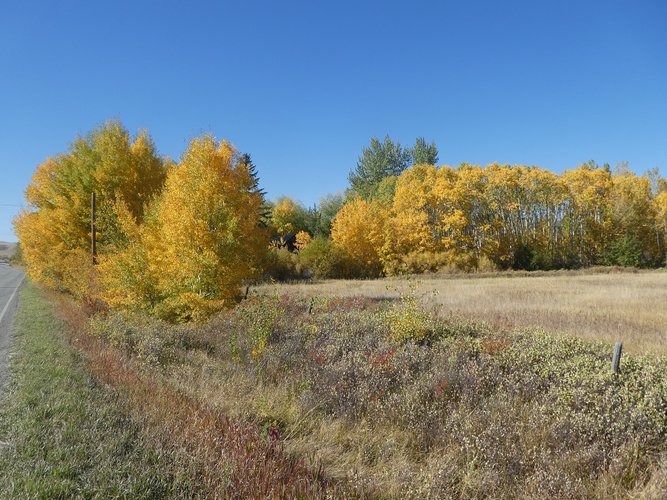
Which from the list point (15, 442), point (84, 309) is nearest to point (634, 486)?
point (15, 442)

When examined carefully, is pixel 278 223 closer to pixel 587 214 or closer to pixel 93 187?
pixel 93 187

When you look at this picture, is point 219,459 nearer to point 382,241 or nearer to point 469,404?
point 469,404

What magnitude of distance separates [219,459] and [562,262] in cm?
5596

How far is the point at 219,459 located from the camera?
4301mm

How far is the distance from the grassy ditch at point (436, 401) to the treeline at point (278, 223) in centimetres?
357

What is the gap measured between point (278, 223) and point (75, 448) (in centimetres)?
5598

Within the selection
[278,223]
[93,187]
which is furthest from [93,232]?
[278,223]

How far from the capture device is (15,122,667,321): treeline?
1376 centimetres

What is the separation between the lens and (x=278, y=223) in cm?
5978

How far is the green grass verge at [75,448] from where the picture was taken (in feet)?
12.3

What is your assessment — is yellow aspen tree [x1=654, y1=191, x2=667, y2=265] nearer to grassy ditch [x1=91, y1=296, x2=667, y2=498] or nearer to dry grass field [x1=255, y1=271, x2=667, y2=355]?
dry grass field [x1=255, y1=271, x2=667, y2=355]

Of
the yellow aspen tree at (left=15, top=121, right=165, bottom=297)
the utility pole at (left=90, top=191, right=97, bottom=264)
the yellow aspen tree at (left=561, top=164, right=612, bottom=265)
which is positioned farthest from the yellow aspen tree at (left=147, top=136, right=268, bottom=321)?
the yellow aspen tree at (left=561, top=164, right=612, bottom=265)

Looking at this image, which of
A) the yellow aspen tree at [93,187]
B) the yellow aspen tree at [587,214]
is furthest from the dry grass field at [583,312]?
the yellow aspen tree at [587,214]

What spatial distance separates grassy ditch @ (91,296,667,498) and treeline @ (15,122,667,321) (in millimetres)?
3566
